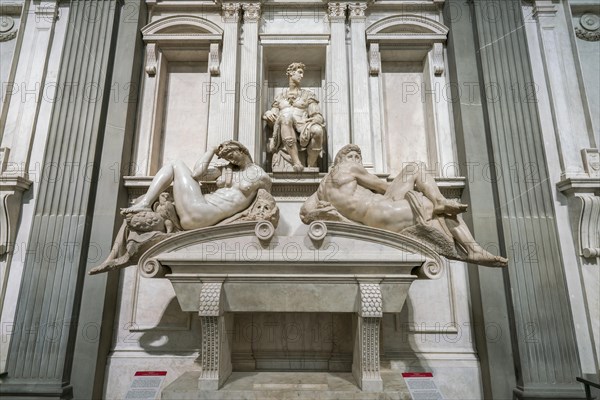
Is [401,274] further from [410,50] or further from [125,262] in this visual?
[410,50]

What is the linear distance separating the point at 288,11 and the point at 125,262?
417 cm

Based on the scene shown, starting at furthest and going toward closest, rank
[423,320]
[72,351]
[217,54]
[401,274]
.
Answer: [217,54] < [423,320] < [72,351] < [401,274]

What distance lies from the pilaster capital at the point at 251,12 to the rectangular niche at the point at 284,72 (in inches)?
16.1

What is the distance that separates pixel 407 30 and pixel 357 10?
2.53ft

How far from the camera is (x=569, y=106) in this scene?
4797 millimetres

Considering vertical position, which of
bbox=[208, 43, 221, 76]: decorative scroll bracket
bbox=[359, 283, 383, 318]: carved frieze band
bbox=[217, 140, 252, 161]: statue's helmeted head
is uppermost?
bbox=[208, 43, 221, 76]: decorative scroll bracket

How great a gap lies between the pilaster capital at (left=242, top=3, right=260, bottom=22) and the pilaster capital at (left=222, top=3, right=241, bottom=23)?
0.11m

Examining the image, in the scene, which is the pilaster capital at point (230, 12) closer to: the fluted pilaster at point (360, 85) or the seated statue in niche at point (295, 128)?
the seated statue in niche at point (295, 128)

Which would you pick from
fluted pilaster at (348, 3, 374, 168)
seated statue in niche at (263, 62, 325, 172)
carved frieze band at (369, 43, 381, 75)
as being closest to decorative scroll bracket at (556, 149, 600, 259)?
fluted pilaster at (348, 3, 374, 168)

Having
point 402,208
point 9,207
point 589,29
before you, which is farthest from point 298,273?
point 589,29

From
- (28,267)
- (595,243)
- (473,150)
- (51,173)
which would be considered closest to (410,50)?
(473,150)

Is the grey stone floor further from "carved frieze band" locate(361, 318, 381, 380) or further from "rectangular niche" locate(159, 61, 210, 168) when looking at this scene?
"rectangular niche" locate(159, 61, 210, 168)

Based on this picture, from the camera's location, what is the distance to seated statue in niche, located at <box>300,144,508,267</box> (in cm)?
350

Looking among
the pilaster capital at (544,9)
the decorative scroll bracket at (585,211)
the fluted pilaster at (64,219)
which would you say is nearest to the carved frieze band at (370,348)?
the decorative scroll bracket at (585,211)
